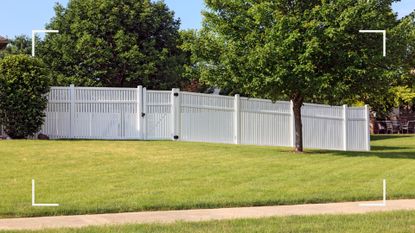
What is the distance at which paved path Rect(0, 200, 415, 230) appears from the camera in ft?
25.2

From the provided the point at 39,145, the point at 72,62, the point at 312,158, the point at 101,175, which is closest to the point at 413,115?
the point at 72,62

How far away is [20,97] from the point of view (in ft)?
63.2

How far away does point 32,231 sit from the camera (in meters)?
7.07

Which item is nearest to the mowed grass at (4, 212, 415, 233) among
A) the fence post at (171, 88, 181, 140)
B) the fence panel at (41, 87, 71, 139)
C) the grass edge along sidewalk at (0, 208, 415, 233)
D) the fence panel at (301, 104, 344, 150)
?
the grass edge along sidewalk at (0, 208, 415, 233)

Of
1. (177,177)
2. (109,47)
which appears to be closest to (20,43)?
(109,47)

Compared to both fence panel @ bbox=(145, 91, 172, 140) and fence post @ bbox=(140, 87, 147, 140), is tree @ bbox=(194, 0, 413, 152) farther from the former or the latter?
fence post @ bbox=(140, 87, 147, 140)

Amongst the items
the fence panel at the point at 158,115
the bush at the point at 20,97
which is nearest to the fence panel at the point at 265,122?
the fence panel at the point at 158,115

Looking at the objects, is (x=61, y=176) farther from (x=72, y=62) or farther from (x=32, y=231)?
(x=72, y=62)

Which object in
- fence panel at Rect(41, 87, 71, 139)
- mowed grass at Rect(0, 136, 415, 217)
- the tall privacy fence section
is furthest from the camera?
the tall privacy fence section

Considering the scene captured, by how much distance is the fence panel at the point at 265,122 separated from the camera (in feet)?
71.4

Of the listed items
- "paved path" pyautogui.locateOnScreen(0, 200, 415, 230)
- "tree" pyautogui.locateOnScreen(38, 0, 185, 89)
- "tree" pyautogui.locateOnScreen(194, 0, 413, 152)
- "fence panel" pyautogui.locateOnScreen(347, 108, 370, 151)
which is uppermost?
"tree" pyautogui.locateOnScreen(38, 0, 185, 89)

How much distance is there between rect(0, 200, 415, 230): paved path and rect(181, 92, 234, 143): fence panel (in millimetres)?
12003

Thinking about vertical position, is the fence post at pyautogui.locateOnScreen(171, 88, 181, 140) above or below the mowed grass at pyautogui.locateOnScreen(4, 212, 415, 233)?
above

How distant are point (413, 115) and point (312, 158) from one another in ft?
92.6
